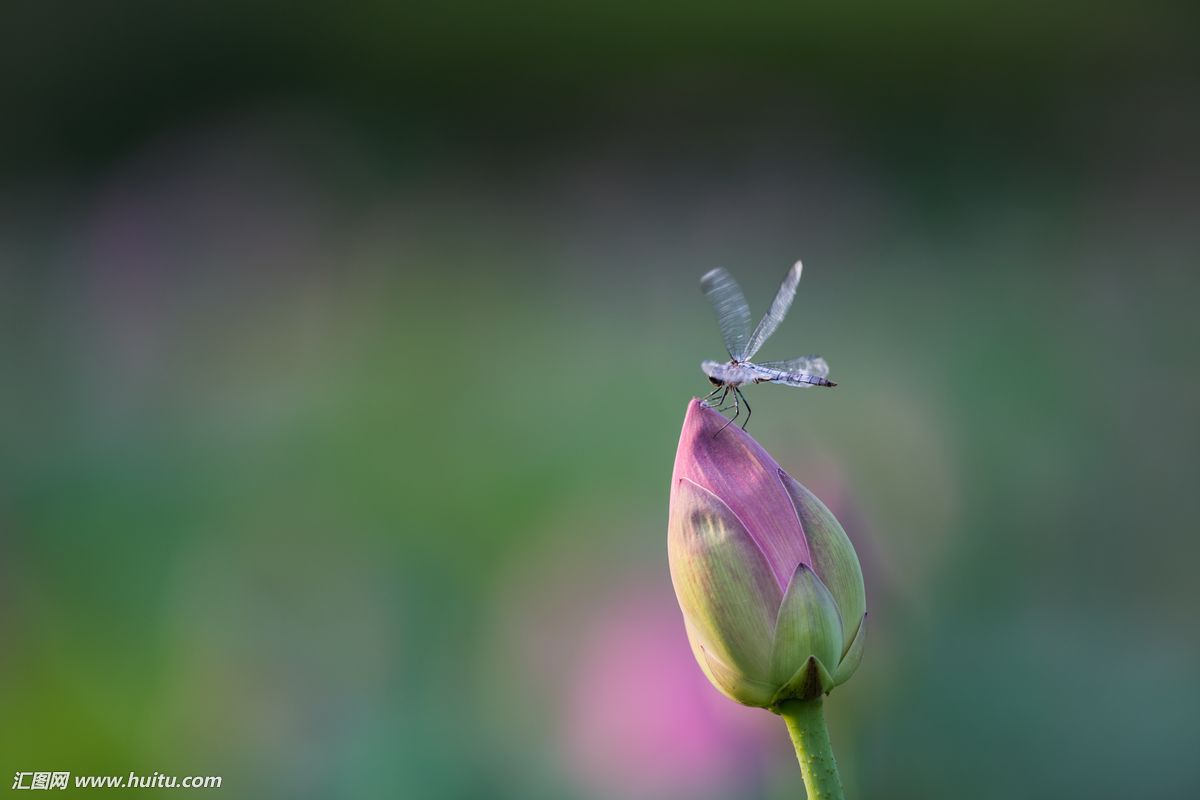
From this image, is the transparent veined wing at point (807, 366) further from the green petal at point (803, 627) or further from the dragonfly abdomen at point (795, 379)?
the green petal at point (803, 627)

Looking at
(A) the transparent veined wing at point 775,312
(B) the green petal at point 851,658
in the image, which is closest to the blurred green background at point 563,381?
(A) the transparent veined wing at point 775,312

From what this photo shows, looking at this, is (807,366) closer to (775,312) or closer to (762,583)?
(775,312)

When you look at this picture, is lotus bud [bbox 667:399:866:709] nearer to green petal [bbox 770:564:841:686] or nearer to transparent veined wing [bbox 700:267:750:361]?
green petal [bbox 770:564:841:686]

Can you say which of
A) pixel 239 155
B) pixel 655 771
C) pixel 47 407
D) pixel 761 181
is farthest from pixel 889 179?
pixel 47 407

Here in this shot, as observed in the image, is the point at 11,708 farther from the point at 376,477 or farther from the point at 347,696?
the point at 376,477

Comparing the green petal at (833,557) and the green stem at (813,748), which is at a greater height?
the green petal at (833,557)

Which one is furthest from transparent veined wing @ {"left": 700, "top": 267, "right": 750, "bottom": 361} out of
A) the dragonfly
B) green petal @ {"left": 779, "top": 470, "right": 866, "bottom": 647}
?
green petal @ {"left": 779, "top": 470, "right": 866, "bottom": 647}
